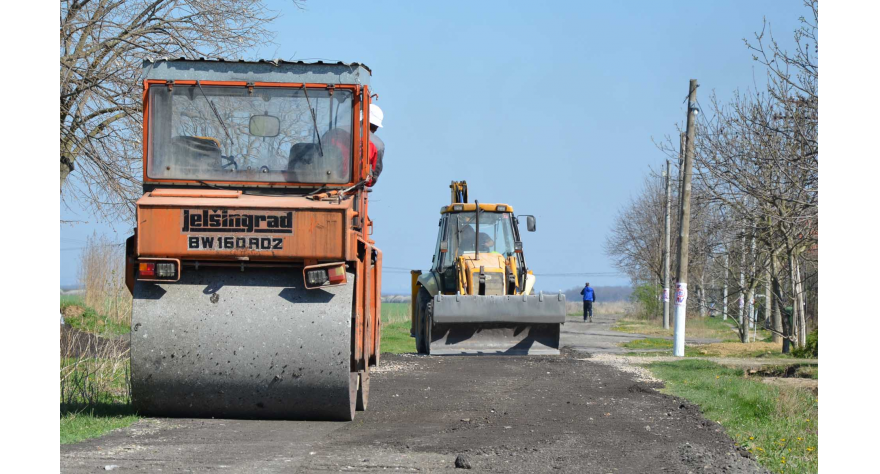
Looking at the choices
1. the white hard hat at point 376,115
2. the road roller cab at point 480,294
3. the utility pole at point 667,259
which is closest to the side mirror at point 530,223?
the road roller cab at point 480,294

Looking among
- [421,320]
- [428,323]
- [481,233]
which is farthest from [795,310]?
[428,323]

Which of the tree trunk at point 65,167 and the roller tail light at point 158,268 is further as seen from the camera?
the tree trunk at point 65,167

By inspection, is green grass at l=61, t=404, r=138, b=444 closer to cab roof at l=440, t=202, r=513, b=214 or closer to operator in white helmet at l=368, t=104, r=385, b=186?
operator in white helmet at l=368, t=104, r=385, b=186

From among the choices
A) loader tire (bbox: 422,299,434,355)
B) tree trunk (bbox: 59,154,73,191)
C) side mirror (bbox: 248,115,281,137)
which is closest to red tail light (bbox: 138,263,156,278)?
side mirror (bbox: 248,115,281,137)

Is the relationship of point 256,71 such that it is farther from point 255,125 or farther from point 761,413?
point 761,413

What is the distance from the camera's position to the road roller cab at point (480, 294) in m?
16.2

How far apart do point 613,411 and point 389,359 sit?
7.70m

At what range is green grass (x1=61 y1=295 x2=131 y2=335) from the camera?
18.4m

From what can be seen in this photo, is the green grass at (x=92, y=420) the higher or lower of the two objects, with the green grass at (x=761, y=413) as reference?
higher

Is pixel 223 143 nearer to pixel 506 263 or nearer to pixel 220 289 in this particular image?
pixel 220 289

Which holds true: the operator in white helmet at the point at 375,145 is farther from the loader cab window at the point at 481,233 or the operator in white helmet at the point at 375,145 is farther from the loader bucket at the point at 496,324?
the loader cab window at the point at 481,233

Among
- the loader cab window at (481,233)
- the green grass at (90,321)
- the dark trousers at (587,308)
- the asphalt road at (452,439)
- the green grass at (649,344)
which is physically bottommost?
the dark trousers at (587,308)

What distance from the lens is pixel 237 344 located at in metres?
7.55

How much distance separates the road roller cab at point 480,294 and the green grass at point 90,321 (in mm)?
5752
